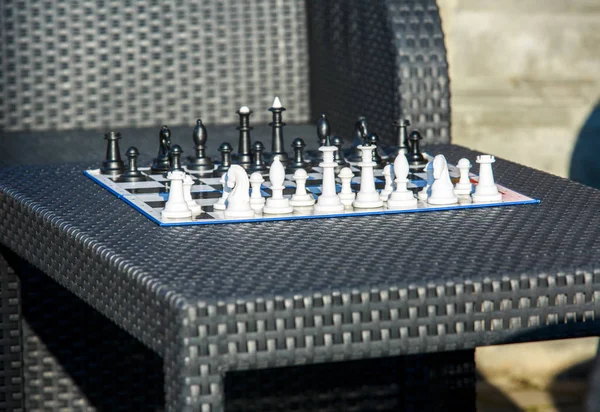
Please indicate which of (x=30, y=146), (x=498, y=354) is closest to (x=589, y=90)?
(x=498, y=354)

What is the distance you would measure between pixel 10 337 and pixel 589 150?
263cm

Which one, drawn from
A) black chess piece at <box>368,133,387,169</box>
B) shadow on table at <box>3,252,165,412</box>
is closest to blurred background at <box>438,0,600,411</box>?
shadow on table at <box>3,252,165,412</box>

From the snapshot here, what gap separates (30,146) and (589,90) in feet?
7.72

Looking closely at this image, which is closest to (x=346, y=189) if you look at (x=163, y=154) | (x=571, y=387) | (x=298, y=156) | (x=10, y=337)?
(x=298, y=156)

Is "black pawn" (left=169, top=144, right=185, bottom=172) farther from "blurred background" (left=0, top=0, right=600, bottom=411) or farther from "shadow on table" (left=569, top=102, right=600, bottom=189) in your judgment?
"shadow on table" (left=569, top=102, right=600, bottom=189)

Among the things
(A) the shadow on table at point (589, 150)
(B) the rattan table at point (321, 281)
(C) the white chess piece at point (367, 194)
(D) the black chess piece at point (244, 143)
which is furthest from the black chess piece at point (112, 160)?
(A) the shadow on table at point (589, 150)

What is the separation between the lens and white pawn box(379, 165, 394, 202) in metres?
2.60

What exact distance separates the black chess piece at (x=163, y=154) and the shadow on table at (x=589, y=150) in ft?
7.99

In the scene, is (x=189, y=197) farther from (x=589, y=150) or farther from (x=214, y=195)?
(x=589, y=150)

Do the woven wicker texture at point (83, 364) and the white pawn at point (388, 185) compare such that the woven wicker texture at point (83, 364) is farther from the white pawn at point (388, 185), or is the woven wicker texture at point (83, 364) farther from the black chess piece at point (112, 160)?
the white pawn at point (388, 185)

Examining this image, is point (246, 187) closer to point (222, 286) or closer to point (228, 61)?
point (222, 286)

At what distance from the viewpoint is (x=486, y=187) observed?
101 inches

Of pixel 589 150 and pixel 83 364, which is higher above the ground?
pixel 589 150

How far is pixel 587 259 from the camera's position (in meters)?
2.07
